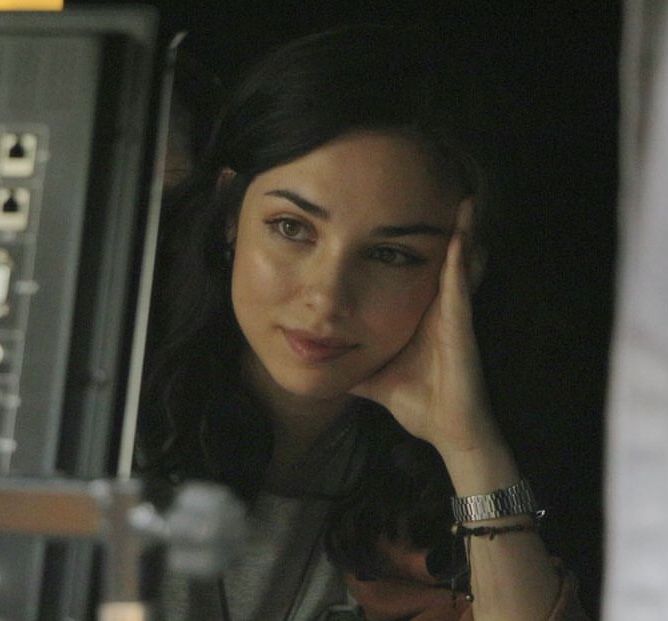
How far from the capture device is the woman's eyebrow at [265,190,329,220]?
805 mm

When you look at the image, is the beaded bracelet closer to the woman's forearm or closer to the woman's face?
the woman's forearm

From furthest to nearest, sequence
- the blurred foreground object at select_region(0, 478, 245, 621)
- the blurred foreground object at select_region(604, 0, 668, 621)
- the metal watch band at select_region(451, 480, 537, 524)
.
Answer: the metal watch band at select_region(451, 480, 537, 524)
the blurred foreground object at select_region(604, 0, 668, 621)
the blurred foreground object at select_region(0, 478, 245, 621)

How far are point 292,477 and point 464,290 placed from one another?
0.68 feet

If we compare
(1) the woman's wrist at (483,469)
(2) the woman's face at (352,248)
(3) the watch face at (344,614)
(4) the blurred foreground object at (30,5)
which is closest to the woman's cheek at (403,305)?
(2) the woman's face at (352,248)

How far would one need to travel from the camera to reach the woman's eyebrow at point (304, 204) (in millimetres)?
805

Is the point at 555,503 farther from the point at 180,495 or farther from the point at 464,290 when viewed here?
the point at 180,495

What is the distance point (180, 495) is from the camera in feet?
1.90

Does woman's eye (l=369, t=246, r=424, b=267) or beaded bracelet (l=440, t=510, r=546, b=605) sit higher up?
woman's eye (l=369, t=246, r=424, b=267)

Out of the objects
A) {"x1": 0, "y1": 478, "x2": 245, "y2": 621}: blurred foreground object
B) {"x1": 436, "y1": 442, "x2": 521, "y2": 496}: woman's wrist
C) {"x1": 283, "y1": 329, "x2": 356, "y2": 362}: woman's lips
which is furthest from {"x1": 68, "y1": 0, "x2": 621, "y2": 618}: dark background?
{"x1": 0, "y1": 478, "x2": 245, "y2": 621}: blurred foreground object

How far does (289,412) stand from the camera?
0.84 metres

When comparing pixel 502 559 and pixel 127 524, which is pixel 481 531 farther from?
pixel 127 524

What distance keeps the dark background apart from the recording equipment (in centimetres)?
13

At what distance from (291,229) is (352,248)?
53 mm

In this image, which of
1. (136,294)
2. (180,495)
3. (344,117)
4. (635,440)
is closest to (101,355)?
(136,294)
